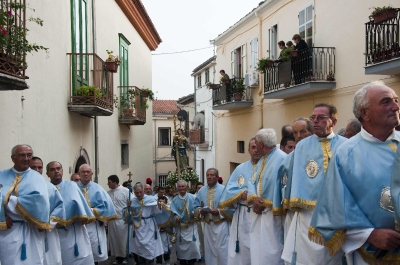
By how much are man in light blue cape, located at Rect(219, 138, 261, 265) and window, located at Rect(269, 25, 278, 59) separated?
11.3m

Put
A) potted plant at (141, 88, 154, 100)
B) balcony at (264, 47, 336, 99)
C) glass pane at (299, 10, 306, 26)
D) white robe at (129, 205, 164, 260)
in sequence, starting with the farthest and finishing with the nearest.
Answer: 1. potted plant at (141, 88, 154, 100)
2. glass pane at (299, 10, 306, 26)
3. balcony at (264, 47, 336, 99)
4. white robe at (129, 205, 164, 260)

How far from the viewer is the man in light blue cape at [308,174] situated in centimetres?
515

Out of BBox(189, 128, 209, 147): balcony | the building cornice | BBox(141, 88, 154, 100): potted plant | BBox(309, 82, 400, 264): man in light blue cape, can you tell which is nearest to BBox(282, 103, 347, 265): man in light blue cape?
BBox(309, 82, 400, 264): man in light blue cape

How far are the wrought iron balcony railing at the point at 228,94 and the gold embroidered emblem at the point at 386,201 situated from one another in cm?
1710

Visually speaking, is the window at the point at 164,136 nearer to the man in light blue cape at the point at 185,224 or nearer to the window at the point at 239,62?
the window at the point at 239,62

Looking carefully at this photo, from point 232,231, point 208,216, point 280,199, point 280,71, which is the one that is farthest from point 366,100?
point 280,71

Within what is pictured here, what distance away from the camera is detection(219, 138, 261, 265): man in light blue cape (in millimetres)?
7297

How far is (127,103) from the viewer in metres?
17.7

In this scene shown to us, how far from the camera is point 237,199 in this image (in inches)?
288

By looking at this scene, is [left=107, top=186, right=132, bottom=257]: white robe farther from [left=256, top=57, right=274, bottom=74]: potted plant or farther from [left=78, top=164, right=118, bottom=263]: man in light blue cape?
[left=256, top=57, right=274, bottom=74]: potted plant

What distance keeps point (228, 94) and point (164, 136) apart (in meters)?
20.6

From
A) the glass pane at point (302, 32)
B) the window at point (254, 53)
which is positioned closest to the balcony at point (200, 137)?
the window at point (254, 53)

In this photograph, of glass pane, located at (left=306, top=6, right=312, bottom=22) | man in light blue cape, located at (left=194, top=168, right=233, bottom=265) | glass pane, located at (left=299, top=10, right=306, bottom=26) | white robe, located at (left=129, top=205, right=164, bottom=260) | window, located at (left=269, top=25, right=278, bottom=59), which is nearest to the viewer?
man in light blue cape, located at (left=194, top=168, right=233, bottom=265)

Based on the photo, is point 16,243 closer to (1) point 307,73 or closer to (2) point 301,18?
(1) point 307,73
